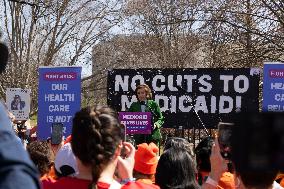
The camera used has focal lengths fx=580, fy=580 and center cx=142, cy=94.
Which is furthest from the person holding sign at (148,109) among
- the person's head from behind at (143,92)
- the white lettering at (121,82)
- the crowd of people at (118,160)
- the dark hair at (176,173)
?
the dark hair at (176,173)

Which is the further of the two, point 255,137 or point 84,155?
point 84,155

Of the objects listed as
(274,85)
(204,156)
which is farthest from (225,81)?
(204,156)

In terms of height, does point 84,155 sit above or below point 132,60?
below

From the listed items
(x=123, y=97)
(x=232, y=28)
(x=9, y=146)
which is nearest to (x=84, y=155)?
(x=9, y=146)

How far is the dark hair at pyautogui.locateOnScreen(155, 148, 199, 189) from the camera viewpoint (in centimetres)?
344

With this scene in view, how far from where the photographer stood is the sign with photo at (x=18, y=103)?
11148 millimetres

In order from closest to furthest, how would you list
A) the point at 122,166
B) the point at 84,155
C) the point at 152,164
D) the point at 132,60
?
the point at 84,155, the point at 122,166, the point at 152,164, the point at 132,60

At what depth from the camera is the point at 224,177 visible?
12.0 ft

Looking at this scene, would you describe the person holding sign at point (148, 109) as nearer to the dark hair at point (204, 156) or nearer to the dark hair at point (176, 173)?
the dark hair at point (204, 156)

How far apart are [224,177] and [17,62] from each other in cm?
1896

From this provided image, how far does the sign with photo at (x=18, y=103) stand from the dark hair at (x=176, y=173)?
26.0ft

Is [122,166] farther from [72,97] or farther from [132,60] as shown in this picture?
[132,60]

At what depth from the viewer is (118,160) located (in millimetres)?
2510

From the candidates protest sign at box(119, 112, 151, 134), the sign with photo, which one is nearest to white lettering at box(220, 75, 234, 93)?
protest sign at box(119, 112, 151, 134)
